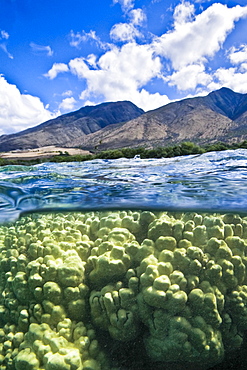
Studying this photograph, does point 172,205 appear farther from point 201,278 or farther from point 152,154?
point 152,154

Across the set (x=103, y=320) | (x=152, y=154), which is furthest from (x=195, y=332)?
(x=152, y=154)

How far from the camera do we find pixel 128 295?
10.3ft

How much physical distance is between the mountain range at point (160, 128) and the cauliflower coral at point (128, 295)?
4165 cm

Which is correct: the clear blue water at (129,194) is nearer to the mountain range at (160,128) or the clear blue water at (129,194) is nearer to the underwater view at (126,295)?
the underwater view at (126,295)

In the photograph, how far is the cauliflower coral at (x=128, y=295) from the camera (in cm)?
302

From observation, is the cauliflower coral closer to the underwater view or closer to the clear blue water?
the underwater view

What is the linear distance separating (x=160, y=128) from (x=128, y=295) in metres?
85.7

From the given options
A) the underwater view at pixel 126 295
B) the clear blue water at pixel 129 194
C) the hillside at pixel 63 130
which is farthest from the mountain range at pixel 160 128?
the underwater view at pixel 126 295

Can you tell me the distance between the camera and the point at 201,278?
3328mm

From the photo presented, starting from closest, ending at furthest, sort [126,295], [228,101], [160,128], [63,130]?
1. [126,295]
2. [160,128]
3. [63,130]
4. [228,101]

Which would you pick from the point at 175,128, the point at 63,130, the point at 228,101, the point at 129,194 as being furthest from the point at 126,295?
the point at 228,101

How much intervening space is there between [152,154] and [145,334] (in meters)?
16.1

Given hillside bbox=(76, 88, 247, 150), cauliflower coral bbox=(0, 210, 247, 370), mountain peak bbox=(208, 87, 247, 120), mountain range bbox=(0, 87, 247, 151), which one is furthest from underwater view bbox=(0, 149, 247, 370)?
mountain peak bbox=(208, 87, 247, 120)

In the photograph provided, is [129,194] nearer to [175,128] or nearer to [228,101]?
[175,128]
